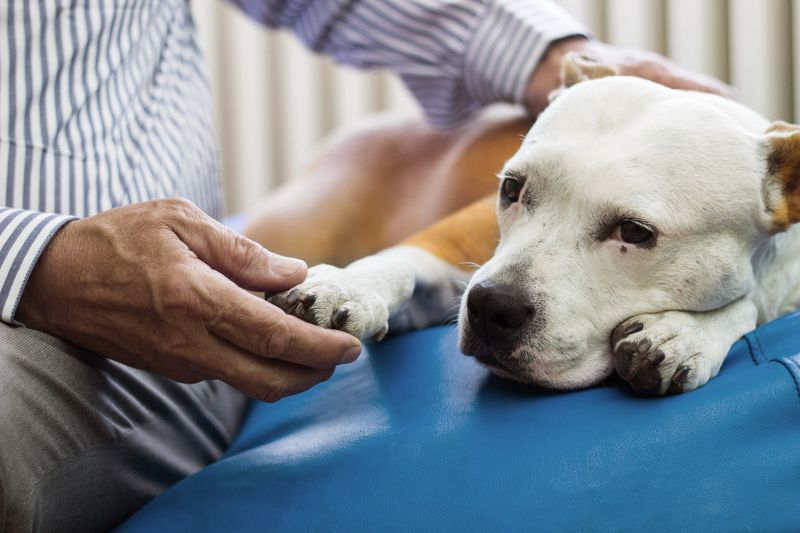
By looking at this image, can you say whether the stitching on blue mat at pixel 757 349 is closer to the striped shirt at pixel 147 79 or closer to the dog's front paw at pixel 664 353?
the dog's front paw at pixel 664 353

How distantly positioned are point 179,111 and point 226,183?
1.48 metres

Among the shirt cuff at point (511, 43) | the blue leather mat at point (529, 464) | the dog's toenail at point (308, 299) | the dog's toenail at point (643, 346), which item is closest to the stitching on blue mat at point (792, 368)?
the blue leather mat at point (529, 464)

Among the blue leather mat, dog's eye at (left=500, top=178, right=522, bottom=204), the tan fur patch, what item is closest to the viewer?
the blue leather mat

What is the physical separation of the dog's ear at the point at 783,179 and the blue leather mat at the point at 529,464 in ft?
0.34

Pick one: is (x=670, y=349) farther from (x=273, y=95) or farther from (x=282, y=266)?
(x=273, y=95)

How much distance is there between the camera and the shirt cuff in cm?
148

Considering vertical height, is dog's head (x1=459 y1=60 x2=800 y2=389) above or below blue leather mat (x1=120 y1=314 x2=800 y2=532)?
above

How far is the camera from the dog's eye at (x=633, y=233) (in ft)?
Answer: 2.98

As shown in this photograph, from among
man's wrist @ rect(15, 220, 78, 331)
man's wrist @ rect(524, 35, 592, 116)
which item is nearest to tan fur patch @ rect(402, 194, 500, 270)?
man's wrist @ rect(524, 35, 592, 116)

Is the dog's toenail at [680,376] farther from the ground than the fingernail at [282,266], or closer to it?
closer to it

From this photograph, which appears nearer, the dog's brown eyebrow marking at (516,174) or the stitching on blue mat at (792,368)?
the stitching on blue mat at (792,368)

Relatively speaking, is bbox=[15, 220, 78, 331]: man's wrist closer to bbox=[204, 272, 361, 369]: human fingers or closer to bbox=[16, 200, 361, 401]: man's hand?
bbox=[16, 200, 361, 401]: man's hand

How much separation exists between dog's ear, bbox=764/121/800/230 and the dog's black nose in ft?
0.95

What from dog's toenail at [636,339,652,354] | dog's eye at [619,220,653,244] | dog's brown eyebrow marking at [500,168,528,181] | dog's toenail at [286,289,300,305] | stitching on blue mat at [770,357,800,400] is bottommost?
dog's toenail at [636,339,652,354]
